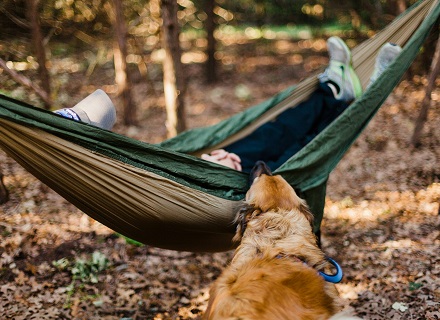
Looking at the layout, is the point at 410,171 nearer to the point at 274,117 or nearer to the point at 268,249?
the point at 274,117

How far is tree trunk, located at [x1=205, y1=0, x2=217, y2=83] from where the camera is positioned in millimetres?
7203

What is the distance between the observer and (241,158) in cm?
321

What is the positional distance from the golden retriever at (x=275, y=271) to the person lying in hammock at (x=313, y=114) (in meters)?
1.31

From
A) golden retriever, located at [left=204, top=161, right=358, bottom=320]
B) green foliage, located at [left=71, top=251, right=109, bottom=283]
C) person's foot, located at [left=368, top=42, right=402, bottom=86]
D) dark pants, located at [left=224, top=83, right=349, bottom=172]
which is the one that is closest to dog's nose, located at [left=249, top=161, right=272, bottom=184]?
golden retriever, located at [left=204, top=161, right=358, bottom=320]

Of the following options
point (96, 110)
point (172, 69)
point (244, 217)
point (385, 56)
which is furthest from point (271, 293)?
point (172, 69)

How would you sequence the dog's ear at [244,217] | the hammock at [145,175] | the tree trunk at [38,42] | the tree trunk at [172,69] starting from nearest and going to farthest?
1. the dog's ear at [244,217]
2. the hammock at [145,175]
3. the tree trunk at [172,69]
4. the tree trunk at [38,42]

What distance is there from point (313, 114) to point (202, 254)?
1500 mm

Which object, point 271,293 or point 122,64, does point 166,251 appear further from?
point 122,64

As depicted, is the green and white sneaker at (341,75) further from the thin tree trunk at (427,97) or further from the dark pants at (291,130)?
the thin tree trunk at (427,97)

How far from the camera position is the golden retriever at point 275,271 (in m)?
1.36

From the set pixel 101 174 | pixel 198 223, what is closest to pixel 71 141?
pixel 101 174

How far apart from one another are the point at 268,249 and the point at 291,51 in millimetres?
8709

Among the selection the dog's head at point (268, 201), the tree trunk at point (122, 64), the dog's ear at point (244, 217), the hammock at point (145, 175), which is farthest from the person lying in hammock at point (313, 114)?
the tree trunk at point (122, 64)

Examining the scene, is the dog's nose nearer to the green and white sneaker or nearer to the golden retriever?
the golden retriever
